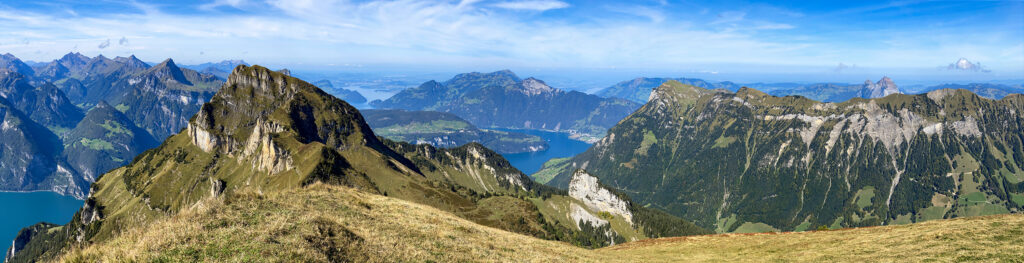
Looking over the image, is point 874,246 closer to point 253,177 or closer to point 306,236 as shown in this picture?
point 306,236

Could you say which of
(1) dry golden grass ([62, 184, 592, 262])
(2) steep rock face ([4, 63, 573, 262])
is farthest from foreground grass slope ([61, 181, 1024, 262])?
(2) steep rock face ([4, 63, 573, 262])

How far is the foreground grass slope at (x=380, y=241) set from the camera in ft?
58.5

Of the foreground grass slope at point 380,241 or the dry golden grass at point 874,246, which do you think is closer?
the foreground grass slope at point 380,241

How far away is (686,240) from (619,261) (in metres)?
21.7

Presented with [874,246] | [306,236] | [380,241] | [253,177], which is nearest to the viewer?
[306,236]

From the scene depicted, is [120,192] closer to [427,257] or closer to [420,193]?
[420,193]

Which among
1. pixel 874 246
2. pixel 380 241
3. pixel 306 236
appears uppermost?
pixel 306 236

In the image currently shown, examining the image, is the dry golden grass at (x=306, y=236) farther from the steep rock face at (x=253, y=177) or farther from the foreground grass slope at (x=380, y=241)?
the steep rock face at (x=253, y=177)

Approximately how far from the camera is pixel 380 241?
78.5 feet

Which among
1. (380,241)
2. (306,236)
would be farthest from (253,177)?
(306,236)

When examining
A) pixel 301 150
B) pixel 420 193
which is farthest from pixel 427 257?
pixel 301 150

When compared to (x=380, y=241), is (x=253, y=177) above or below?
below

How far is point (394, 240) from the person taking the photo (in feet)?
81.4

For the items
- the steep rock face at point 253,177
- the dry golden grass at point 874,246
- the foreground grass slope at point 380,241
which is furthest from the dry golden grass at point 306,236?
the steep rock face at point 253,177
